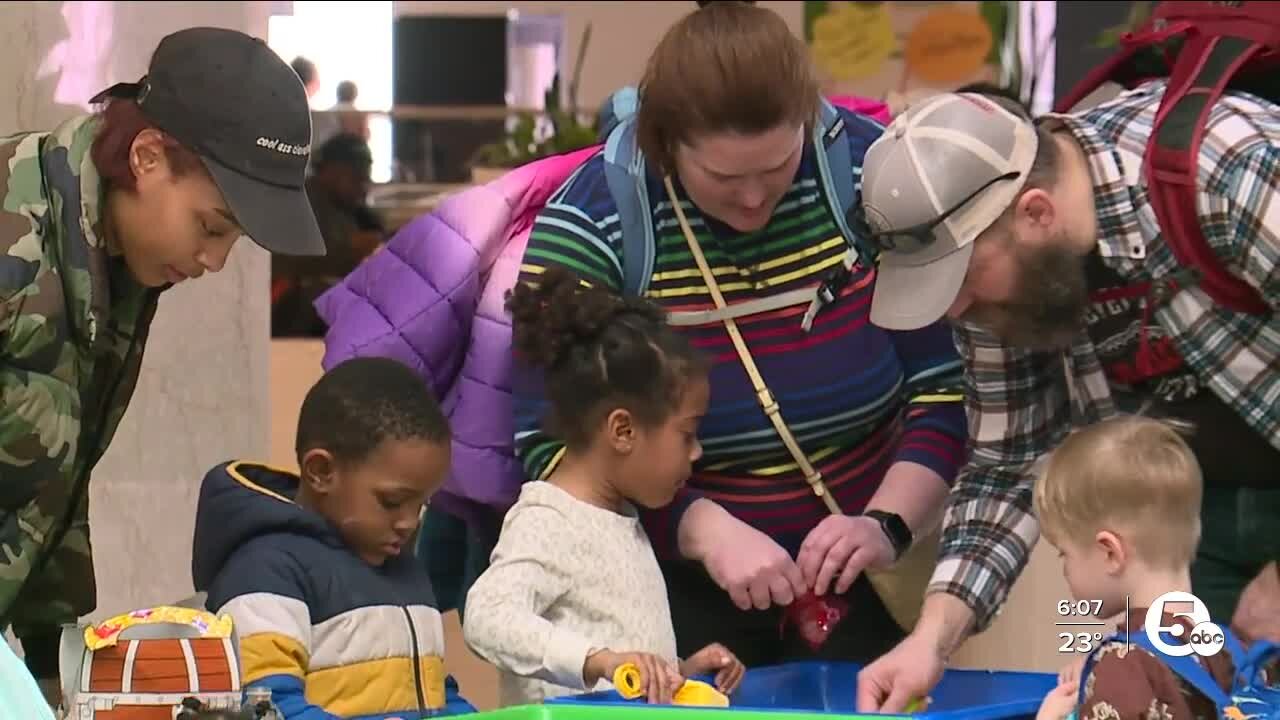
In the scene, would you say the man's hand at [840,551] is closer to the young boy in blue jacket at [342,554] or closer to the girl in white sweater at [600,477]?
the girl in white sweater at [600,477]

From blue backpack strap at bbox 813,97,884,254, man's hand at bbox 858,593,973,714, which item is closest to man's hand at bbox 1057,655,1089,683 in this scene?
man's hand at bbox 858,593,973,714

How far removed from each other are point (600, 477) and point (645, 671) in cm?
43

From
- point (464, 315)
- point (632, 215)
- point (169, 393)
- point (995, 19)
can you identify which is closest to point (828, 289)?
point (632, 215)

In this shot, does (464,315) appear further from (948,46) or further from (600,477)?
(948,46)

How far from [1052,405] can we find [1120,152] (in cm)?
41

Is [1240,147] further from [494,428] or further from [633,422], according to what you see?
[494,428]

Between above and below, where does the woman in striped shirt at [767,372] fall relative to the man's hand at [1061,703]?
above

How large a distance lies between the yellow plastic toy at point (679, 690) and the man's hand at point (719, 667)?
0.34 feet

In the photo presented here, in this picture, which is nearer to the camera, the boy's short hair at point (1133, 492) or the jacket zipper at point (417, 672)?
the boy's short hair at point (1133, 492)

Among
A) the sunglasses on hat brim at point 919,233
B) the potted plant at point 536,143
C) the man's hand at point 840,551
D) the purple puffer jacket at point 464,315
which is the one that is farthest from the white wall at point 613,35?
the sunglasses on hat brim at point 919,233

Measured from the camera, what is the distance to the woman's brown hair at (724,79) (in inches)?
101

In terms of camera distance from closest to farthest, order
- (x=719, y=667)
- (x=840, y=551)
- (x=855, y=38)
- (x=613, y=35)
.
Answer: (x=719, y=667) → (x=840, y=551) → (x=855, y=38) → (x=613, y=35)

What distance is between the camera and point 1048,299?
2.42 m

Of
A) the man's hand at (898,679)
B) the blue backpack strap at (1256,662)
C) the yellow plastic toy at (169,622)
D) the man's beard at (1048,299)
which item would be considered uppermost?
the man's beard at (1048,299)
